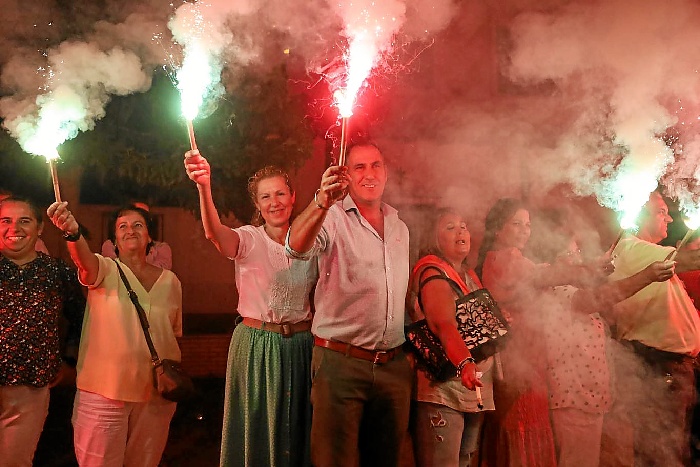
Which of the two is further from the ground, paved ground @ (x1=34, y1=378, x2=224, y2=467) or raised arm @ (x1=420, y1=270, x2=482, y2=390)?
raised arm @ (x1=420, y1=270, x2=482, y2=390)

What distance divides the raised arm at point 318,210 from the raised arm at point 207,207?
45 cm

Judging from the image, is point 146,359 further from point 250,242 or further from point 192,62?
point 192,62

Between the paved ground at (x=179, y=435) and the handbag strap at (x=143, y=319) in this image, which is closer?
the handbag strap at (x=143, y=319)

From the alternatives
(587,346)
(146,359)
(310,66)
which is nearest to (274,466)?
(146,359)

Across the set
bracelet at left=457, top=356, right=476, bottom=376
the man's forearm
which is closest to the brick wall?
bracelet at left=457, top=356, right=476, bottom=376

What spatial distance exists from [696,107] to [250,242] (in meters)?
3.86

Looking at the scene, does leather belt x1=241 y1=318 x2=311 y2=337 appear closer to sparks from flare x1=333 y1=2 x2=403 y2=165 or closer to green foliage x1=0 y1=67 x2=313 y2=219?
sparks from flare x1=333 y1=2 x2=403 y2=165

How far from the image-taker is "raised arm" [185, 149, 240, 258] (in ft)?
9.70

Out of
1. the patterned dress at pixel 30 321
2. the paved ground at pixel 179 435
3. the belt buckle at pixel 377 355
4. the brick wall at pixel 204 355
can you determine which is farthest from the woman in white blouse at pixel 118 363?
the brick wall at pixel 204 355

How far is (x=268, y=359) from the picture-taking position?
131 inches

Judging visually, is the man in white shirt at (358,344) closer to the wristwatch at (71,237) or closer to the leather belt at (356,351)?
the leather belt at (356,351)

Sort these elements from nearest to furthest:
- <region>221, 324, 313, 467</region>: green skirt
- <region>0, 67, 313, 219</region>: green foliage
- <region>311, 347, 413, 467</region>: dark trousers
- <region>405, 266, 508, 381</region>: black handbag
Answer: <region>311, 347, 413, 467</region>: dark trousers < <region>221, 324, 313, 467</region>: green skirt < <region>405, 266, 508, 381</region>: black handbag < <region>0, 67, 313, 219</region>: green foliage

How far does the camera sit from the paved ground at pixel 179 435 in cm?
489

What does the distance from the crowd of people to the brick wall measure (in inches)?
148
